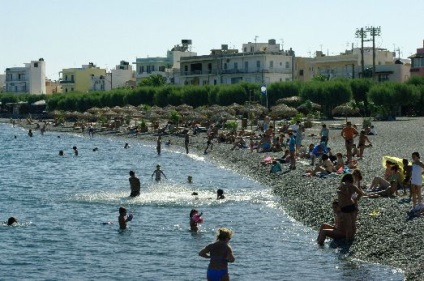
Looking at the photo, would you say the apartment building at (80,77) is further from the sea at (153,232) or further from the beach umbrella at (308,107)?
the sea at (153,232)

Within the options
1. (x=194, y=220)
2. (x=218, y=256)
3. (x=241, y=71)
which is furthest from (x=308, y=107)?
(x=218, y=256)

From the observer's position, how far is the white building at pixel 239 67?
355 ft

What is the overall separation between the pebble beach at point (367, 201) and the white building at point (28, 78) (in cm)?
10990

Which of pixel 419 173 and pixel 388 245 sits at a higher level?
pixel 419 173

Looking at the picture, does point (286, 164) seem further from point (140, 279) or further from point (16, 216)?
point (140, 279)

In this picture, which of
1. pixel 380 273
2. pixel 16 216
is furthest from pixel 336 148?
pixel 380 273

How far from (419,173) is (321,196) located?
7.18 meters

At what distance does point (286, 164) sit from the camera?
4103 centimetres

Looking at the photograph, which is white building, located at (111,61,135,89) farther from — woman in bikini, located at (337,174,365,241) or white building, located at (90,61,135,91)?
woman in bikini, located at (337,174,365,241)

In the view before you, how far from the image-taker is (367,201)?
26.0 meters

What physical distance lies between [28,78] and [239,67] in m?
65.4

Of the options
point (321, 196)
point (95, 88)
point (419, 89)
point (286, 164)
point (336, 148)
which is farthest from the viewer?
point (95, 88)

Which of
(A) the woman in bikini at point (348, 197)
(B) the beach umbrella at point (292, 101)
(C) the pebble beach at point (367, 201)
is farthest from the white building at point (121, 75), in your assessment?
(A) the woman in bikini at point (348, 197)

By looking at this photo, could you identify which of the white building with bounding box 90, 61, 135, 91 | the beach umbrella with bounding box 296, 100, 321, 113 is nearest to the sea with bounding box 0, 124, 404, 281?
the beach umbrella with bounding box 296, 100, 321, 113
